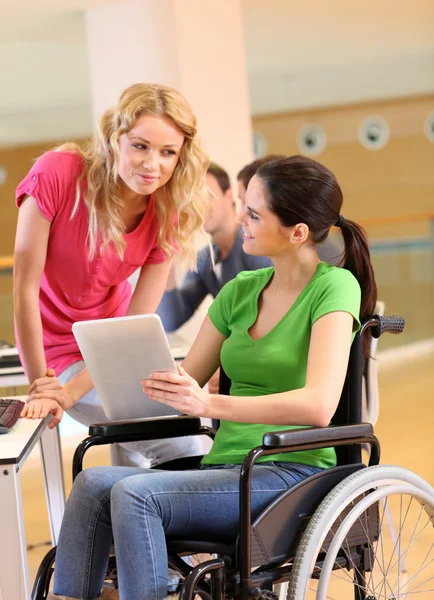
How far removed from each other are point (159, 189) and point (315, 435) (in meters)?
0.97

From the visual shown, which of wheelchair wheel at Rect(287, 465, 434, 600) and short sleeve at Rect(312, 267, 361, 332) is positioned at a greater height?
short sleeve at Rect(312, 267, 361, 332)

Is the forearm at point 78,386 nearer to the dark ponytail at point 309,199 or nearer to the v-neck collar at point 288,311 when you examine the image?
the v-neck collar at point 288,311

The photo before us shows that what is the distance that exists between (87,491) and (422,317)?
6820 mm

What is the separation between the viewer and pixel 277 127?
52.3ft

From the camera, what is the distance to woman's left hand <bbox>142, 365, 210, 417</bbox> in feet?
5.36

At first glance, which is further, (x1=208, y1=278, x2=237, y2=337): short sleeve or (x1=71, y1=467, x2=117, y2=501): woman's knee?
(x1=208, y1=278, x2=237, y2=337): short sleeve

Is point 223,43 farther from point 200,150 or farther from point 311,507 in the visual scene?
point 311,507

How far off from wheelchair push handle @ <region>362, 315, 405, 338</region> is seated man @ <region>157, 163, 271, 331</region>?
43.4 inches

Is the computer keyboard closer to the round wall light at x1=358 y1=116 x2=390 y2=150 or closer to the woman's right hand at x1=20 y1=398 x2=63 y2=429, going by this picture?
the woman's right hand at x1=20 y1=398 x2=63 y2=429

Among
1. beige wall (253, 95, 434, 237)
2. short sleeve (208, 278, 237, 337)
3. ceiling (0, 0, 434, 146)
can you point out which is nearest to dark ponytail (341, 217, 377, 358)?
short sleeve (208, 278, 237, 337)

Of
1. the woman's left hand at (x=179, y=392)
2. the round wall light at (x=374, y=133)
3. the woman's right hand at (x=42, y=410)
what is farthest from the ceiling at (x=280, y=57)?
the woman's left hand at (x=179, y=392)

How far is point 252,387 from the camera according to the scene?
1.86 metres

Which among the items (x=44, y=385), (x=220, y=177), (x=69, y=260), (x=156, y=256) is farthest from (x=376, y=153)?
(x=44, y=385)

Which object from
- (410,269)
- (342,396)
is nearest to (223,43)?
(342,396)
